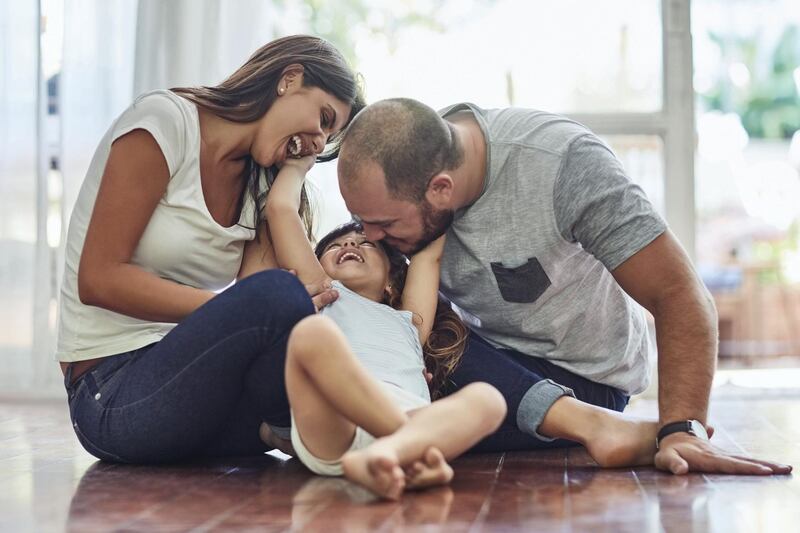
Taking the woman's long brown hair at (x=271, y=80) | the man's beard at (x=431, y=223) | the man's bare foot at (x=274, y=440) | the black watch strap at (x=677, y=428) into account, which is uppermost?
Answer: the woman's long brown hair at (x=271, y=80)

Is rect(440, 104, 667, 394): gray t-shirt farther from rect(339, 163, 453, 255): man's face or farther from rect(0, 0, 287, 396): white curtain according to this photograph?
rect(0, 0, 287, 396): white curtain

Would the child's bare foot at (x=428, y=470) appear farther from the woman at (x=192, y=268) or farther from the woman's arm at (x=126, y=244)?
the woman's arm at (x=126, y=244)

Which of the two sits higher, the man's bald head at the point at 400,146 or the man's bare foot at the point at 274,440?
the man's bald head at the point at 400,146

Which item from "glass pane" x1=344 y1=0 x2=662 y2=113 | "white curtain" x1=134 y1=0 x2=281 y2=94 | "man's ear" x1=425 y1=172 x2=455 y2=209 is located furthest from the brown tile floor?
"glass pane" x1=344 y1=0 x2=662 y2=113

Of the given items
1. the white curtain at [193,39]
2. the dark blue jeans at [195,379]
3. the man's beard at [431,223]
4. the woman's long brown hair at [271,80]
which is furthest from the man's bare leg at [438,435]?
the white curtain at [193,39]

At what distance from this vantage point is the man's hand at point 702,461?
1788 mm

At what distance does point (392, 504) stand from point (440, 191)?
25.0 inches

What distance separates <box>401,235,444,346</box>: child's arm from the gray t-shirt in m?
0.04

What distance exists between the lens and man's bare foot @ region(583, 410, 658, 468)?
189 centimetres

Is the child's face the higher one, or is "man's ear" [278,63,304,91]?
"man's ear" [278,63,304,91]

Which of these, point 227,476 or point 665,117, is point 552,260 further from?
point 665,117

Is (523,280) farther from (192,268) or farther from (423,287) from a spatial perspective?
(192,268)

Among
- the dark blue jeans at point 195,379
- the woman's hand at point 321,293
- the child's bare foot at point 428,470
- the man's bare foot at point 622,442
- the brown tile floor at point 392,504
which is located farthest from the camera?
the woman's hand at point 321,293

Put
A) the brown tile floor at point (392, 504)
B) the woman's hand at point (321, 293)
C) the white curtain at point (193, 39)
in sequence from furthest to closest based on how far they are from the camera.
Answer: the white curtain at point (193, 39) < the woman's hand at point (321, 293) < the brown tile floor at point (392, 504)
